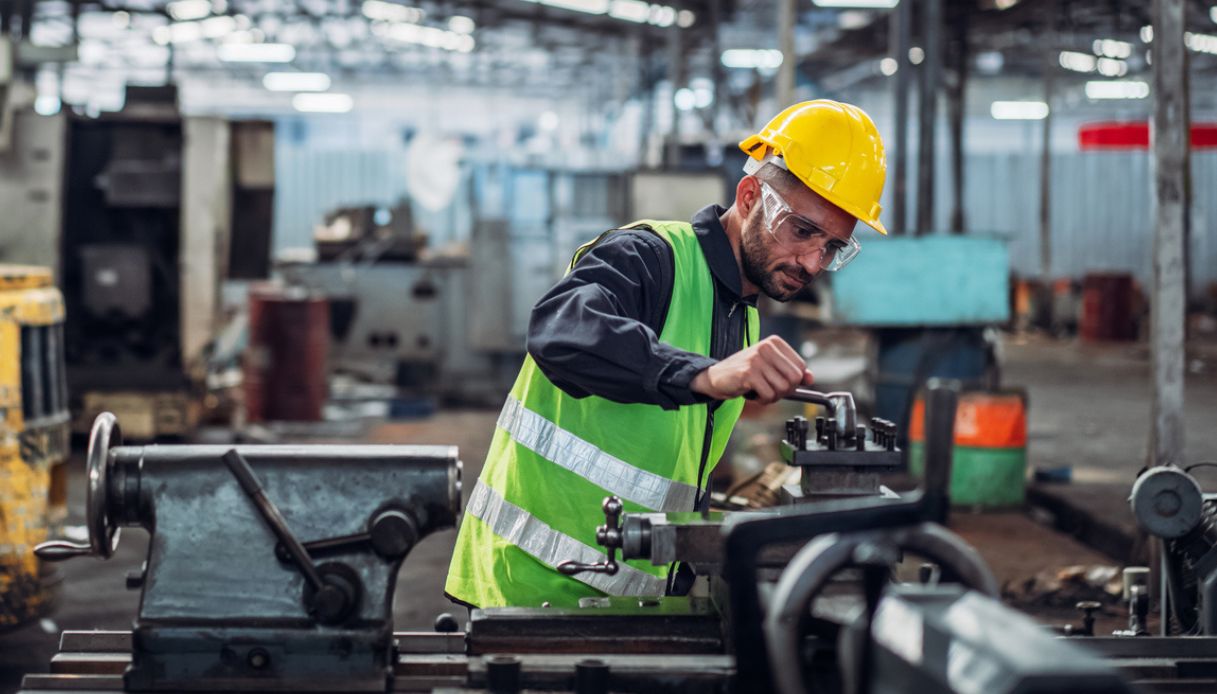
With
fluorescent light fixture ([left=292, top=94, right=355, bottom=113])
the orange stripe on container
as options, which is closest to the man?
the orange stripe on container

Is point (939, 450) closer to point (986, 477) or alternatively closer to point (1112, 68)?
point (986, 477)

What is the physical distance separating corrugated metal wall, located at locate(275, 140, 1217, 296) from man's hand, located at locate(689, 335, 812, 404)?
2085cm

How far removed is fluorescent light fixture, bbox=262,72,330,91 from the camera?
75.3 ft

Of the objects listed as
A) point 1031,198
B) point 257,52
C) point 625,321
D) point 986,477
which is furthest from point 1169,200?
point 1031,198

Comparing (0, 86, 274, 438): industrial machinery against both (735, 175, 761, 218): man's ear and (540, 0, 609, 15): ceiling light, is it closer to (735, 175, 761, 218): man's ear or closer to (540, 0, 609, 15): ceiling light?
(540, 0, 609, 15): ceiling light

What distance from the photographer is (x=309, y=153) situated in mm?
22516

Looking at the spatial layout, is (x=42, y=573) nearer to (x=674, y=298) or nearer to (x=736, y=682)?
(x=674, y=298)

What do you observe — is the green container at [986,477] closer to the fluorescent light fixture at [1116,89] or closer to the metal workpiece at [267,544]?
the metal workpiece at [267,544]

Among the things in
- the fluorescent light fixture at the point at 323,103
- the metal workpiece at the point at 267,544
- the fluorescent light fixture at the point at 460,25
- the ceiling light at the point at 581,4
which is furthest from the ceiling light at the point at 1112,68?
the metal workpiece at the point at 267,544

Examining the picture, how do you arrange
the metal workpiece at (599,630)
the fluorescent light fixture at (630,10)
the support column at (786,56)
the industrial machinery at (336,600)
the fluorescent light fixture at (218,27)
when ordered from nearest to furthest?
the industrial machinery at (336,600), the metal workpiece at (599,630), the support column at (786,56), the fluorescent light fixture at (630,10), the fluorescent light fixture at (218,27)

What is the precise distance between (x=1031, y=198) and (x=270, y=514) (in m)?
22.5

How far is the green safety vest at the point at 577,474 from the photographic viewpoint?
2.18 meters

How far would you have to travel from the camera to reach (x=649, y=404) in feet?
6.80

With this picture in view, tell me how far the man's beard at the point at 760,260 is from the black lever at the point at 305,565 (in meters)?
0.98
